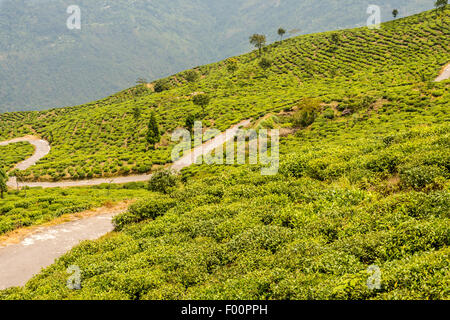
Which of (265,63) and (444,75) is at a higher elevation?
(265,63)

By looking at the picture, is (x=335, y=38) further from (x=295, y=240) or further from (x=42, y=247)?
(x=42, y=247)

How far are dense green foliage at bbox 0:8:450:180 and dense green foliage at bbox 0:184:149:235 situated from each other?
36.9ft

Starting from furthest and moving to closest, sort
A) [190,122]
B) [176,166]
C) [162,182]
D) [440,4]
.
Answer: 1. [440,4]
2. [190,122]
3. [176,166]
4. [162,182]

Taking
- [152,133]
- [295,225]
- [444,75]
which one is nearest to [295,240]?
[295,225]

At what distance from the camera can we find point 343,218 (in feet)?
37.9

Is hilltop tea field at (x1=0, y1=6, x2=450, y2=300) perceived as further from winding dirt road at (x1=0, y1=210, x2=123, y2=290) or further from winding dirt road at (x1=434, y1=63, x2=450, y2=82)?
winding dirt road at (x1=434, y1=63, x2=450, y2=82)

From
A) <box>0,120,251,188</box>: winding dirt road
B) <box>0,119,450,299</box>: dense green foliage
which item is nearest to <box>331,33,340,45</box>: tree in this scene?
<box>0,120,251,188</box>: winding dirt road

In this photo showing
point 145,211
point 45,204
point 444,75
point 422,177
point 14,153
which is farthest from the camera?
point 14,153

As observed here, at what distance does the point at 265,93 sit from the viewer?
7325cm

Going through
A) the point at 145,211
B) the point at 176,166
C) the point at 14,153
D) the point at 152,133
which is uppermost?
the point at 152,133

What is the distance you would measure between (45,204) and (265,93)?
57.6 m
